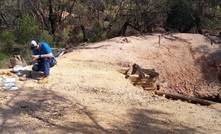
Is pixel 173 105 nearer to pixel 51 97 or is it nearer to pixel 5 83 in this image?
pixel 51 97

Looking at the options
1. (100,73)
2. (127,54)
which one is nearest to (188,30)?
(127,54)

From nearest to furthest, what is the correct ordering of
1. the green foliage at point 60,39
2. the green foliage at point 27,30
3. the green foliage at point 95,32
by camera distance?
the green foliage at point 27,30 < the green foliage at point 60,39 < the green foliage at point 95,32

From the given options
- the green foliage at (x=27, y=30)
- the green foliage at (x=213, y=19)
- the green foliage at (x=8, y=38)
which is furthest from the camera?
the green foliage at (x=213, y=19)

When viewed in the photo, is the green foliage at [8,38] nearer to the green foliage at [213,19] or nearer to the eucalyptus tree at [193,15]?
the eucalyptus tree at [193,15]

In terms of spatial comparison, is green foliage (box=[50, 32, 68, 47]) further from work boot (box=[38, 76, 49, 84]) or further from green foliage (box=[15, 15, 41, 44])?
work boot (box=[38, 76, 49, 84])

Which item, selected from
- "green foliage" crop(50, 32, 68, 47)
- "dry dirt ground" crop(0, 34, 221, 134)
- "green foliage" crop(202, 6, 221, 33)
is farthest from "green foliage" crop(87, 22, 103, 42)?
"dry dirt ground" crop(0, 34, 221, 134)

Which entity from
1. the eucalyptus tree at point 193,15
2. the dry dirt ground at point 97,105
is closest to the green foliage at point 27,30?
the dry dirt ground at point 97,105

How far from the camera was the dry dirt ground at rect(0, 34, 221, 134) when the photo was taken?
5.74 meters

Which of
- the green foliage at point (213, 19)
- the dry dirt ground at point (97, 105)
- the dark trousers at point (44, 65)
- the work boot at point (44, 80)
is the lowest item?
the dry dirt ground at point (97, 105)

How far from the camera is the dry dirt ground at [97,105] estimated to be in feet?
18.8

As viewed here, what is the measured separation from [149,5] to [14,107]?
13.3m

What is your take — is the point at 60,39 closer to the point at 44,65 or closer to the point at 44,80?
the point at 44,65

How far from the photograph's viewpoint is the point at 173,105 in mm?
7402

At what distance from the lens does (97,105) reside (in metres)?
6.79
